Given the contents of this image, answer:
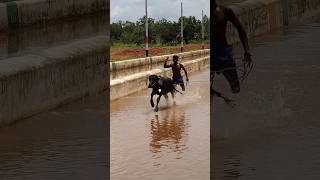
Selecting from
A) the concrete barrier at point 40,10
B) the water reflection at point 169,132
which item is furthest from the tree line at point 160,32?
the water reflection at point 169,132

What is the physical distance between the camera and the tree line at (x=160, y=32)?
215 ft

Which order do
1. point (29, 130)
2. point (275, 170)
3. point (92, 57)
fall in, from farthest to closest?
point (92, 57), point (29, 130), point (275, 170)

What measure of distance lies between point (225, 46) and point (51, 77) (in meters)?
3.77

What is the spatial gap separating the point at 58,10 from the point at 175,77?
398 cm

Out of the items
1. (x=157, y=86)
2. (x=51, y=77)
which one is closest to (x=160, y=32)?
(x=157, y=86)

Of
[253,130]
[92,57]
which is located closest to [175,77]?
[92,57]

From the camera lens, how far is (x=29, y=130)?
9.77 m

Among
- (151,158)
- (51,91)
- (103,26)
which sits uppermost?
(103,26)

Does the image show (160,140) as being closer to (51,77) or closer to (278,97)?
(278,97)

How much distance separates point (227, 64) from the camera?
36.8 feet

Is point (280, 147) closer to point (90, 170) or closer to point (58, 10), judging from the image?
point (90, 170)

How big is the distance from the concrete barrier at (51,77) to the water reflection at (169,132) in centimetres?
210

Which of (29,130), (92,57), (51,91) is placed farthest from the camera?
(92,57)

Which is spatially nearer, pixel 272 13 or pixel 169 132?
pixel 169 132
